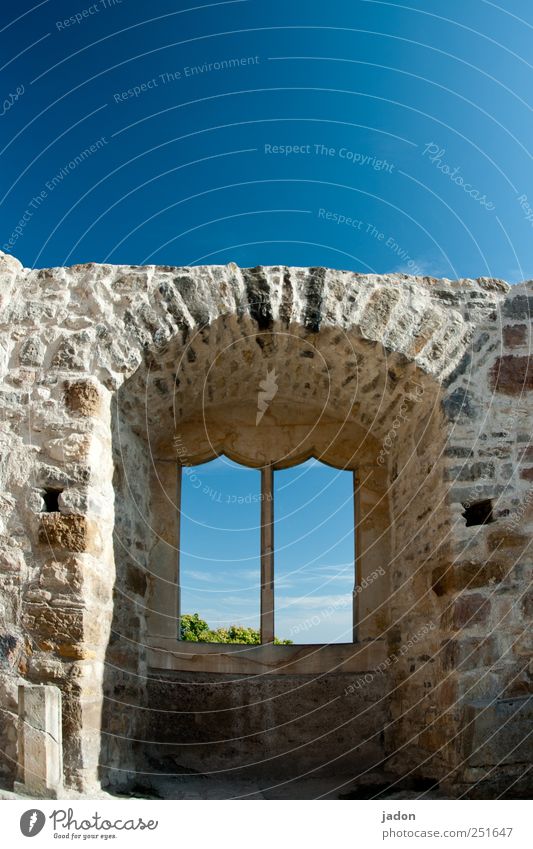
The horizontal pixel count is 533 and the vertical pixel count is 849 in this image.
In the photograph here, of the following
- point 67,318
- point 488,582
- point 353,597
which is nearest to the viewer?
point 488,582

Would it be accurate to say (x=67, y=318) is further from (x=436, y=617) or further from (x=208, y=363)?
(x=436, y=617)

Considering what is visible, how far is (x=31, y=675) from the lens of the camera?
13.6ft

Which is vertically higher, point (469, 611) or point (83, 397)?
point (83, 397)

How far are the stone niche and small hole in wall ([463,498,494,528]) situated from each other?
1 centimetres

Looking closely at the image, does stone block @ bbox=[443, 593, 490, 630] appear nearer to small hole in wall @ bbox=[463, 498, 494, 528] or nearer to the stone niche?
the stone niche

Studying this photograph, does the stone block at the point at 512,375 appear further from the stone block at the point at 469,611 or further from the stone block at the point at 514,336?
the stone block at the point at 469,611

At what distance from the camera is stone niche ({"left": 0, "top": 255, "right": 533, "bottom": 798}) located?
4.28 meters

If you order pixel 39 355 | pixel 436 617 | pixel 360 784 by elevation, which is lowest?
pixel 360 784

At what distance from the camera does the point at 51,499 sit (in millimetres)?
4457

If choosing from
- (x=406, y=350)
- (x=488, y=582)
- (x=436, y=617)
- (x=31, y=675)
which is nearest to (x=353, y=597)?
(x=436, y=617)

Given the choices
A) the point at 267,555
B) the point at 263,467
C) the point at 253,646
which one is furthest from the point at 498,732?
the point at 263,467

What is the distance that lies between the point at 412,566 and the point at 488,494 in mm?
788
